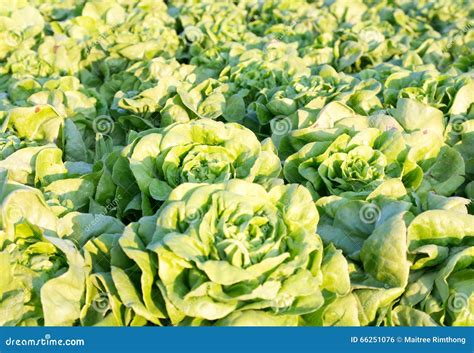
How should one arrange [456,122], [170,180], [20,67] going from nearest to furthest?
[170,180], [456,122], [20,67]

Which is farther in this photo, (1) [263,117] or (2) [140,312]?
(1) [263,117]

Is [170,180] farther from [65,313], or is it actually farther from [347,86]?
[347,86]

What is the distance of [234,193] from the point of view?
2621 millimetres

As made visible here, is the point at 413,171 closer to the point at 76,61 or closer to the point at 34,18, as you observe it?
the point at 76,61

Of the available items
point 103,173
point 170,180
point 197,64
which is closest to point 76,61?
point 197,64

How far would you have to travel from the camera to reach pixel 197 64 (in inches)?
213

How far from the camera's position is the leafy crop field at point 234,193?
2484 mm

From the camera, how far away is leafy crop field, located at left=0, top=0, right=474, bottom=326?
8.15 ft

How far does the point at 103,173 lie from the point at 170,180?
485mm

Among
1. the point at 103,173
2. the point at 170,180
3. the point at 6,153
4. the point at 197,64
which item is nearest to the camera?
the point at 170,180

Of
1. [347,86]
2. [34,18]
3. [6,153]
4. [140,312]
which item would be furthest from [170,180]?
[34,18]

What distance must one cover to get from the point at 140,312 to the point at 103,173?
1088 millimetres

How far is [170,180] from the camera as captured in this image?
10.00 feet

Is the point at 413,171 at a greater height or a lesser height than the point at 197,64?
greater
